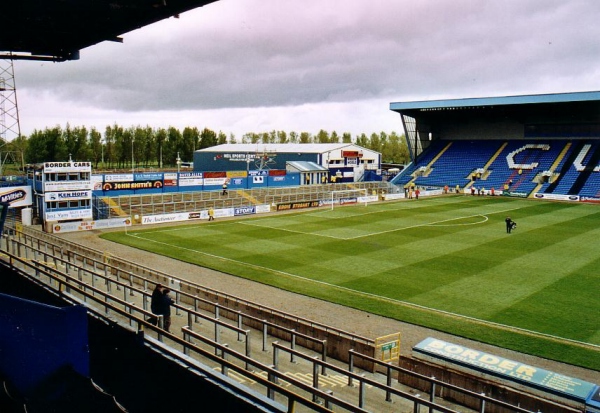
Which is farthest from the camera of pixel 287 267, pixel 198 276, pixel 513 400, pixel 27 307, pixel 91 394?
pixel 287 267

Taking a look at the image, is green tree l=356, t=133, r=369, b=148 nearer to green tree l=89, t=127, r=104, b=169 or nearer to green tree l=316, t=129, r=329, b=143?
green tree l=316, t=129, r=329, b=143

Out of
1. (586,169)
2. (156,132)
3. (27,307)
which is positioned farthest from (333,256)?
(156,132)

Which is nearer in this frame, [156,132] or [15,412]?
[15,412]

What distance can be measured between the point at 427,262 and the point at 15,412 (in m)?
27.8

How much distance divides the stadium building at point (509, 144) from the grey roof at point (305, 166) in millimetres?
13162

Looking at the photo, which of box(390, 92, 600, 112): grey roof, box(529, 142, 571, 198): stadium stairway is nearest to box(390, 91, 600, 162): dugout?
box(390, 92, 600, 112): grey roof

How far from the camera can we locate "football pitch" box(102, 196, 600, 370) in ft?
68.5

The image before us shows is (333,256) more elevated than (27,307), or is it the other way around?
Result: (27,307)

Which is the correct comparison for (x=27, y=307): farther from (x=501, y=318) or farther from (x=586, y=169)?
(x=586, y=169)

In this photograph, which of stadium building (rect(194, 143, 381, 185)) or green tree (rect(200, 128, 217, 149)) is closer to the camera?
stadium building (rect(194, 143, 381, 185))

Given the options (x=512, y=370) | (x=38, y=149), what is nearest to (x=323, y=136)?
(x=38, y=149)

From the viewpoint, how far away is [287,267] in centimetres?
3047

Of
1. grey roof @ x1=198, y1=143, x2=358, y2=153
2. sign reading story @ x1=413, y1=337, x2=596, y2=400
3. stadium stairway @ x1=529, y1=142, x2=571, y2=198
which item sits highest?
grey roof @ x1=198, y1=143, x2=358, y2=153

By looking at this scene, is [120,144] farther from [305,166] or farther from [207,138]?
[305,166]
